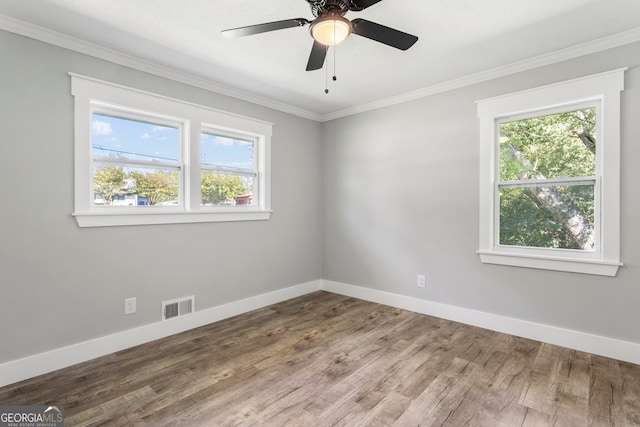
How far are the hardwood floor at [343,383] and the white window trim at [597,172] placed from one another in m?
0.75

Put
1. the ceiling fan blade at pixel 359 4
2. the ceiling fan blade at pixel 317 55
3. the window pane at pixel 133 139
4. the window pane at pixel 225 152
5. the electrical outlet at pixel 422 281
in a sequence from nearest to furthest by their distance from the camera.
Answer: the ceiling fan blade at pixel 359 4, the ceiling fan blade at pixel 317 55, the window pane at pixel 133 139, the window pane at pixel 225 152, the electrical outlet at pixel 422 281

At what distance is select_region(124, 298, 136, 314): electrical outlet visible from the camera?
273 centimetres

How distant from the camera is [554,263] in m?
2.75

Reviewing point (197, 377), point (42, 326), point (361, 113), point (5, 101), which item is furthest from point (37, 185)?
point (361, 113)

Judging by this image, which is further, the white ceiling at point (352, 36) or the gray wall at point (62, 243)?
the gray wall at point (62, 243)

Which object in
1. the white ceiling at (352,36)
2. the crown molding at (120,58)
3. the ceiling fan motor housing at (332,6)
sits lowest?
the ceiling fan motor housing at (332,6)

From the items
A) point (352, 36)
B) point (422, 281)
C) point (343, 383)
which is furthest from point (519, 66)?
point (343, 383)

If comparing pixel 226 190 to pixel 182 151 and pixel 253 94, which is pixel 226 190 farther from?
pixel 253 94

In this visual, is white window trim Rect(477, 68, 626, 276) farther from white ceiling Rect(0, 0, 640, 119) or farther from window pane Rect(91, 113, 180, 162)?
window pane Rect(91, 113, 180, 162)

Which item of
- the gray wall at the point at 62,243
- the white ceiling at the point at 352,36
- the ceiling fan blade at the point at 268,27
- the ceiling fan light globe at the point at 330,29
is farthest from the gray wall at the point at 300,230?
the ceiling fan light globe at the point at 330,29

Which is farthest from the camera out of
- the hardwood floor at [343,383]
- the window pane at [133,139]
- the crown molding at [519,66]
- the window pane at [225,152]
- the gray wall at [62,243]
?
the window pane at [225,152]

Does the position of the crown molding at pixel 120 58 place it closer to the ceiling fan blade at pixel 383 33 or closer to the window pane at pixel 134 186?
the window pane at pixel 134 186

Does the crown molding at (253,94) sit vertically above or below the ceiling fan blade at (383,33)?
above

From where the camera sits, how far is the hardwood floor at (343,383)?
6.06 feet
